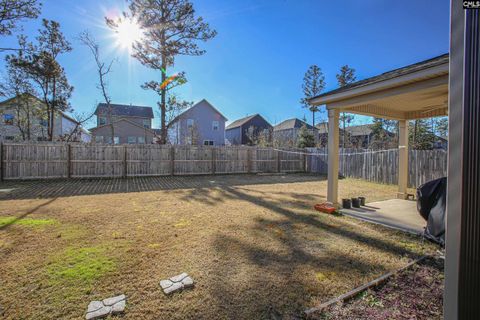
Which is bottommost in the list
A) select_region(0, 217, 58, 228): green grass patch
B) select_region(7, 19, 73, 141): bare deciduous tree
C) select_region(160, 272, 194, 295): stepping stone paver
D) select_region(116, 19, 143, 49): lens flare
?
select_region(160, 272, 194, 295): stepping stone paver

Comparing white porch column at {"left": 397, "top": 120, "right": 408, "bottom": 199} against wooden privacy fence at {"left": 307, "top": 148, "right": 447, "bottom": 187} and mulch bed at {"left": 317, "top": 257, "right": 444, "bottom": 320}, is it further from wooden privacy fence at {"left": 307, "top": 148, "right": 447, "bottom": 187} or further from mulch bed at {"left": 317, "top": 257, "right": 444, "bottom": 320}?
mulch bed at {"left": 317, "top": 257, "right": 444, "bottom": 320}

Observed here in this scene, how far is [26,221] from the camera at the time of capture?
13.0ft

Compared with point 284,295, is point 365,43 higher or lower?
higher

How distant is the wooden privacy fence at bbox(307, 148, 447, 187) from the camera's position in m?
7.65

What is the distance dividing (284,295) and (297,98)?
821 inches

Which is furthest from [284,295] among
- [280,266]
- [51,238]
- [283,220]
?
[51,238]

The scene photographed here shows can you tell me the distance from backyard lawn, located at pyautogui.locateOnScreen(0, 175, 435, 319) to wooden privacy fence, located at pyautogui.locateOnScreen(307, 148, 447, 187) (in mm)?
5823

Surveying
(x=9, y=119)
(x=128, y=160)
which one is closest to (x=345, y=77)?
(x=128, y=160)

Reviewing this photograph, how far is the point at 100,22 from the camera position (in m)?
10.3

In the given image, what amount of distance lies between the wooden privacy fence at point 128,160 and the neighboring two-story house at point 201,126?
9506 mm

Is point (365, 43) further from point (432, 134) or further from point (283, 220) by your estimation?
point (432, 134)

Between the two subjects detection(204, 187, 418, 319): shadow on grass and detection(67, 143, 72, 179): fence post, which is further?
detection(67, 143, 72, 179): fence post

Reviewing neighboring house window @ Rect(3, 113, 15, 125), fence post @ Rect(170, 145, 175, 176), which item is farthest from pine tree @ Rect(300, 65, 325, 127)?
neighboring house window @ Rect(3, 113, 15, 125)

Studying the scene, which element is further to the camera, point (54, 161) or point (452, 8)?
point (54, 161)
